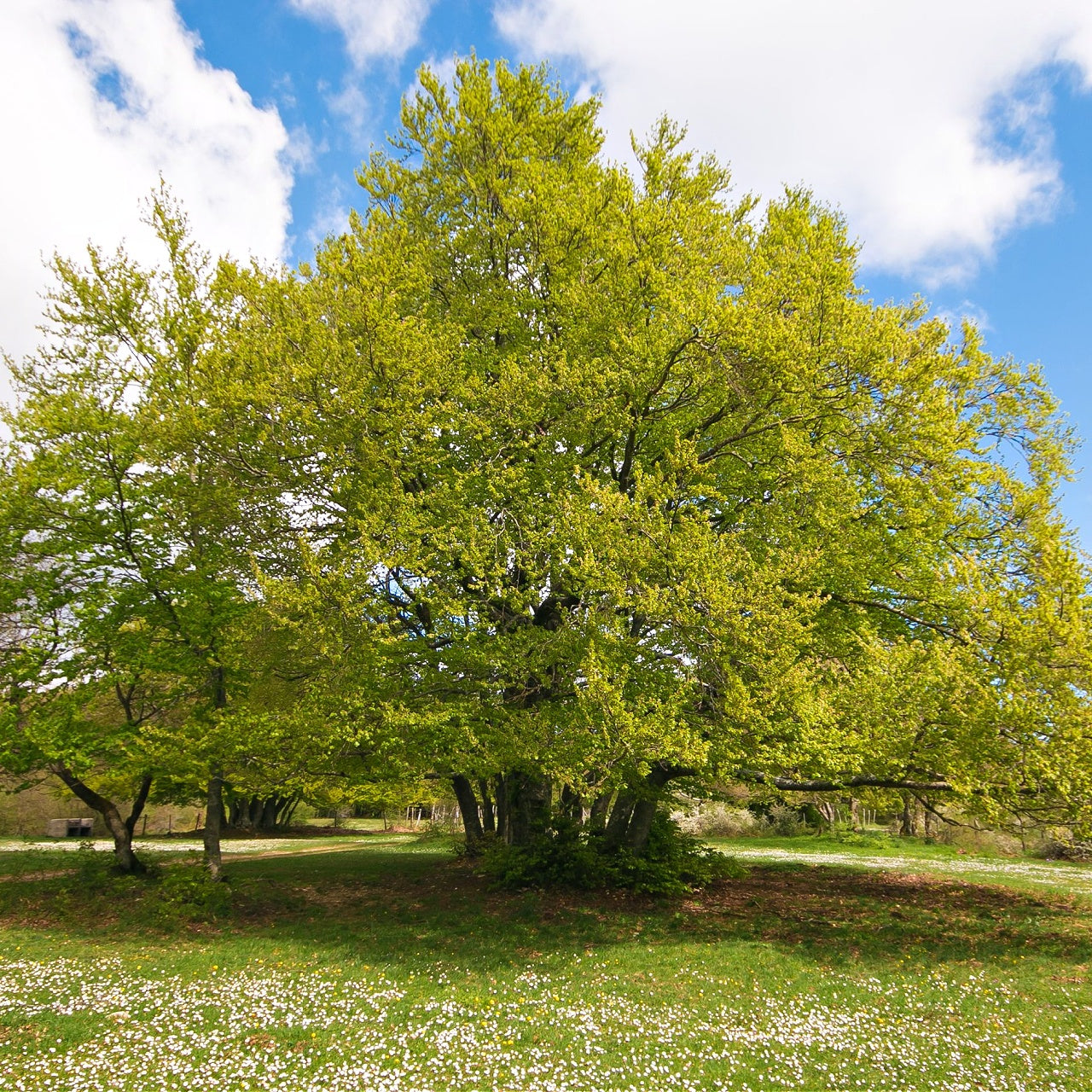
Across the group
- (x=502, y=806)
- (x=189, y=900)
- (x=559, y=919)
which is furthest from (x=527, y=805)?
(x=189, y=900)

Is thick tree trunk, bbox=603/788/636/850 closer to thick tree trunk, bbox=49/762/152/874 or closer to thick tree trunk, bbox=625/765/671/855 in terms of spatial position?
thick tree trunk, bbox=625/765/671/855

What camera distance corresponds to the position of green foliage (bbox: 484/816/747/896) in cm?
1568

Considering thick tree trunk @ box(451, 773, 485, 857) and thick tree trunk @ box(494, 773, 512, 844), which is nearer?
thick tree trunk @ box(494, 773, 512, 844)

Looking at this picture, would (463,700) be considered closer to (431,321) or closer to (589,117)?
(431,321)

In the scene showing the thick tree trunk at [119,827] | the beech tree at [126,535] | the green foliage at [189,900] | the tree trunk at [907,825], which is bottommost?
the tree trunk at [907,825]

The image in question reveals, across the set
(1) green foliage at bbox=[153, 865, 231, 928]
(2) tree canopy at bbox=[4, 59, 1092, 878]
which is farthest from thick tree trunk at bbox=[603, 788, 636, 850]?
(1) green foliage at bbox=[153, 865, 231, 928]

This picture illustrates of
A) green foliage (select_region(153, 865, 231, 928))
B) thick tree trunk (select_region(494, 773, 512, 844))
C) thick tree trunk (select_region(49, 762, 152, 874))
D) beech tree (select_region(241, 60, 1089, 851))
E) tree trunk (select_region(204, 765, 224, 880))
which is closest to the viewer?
beech tree (select_region(241, 60, 1089, 851))

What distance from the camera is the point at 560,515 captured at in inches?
517

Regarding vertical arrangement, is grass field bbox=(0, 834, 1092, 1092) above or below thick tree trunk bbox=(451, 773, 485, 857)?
below

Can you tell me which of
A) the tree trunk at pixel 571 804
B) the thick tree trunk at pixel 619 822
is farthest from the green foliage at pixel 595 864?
the tree trunk at pixel 571 804

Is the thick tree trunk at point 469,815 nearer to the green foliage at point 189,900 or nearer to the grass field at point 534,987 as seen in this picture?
the grass field at point 534,987

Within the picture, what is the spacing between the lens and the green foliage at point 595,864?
15.7 metres

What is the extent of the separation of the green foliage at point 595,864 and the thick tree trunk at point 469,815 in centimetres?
453

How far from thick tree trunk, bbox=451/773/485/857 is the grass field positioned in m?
4.31
